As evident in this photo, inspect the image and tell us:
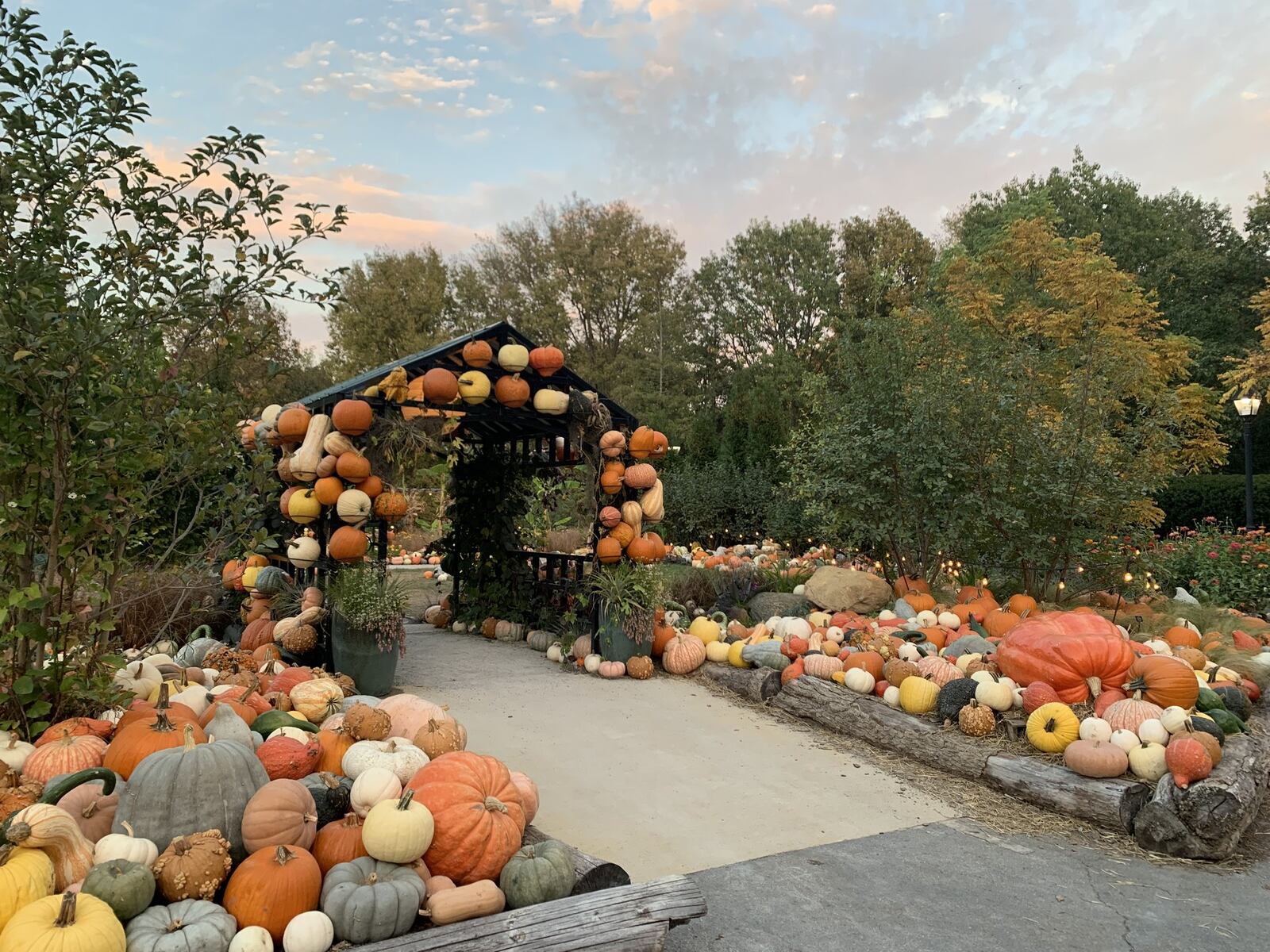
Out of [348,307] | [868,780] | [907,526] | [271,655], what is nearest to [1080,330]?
[907,526]

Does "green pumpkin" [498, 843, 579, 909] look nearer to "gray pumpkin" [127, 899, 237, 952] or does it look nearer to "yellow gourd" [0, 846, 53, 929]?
"gray pumpkin" [127, 899, 237, 952]

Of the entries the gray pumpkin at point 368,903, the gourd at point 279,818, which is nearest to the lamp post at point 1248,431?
the gray pumpkin at point 368,903

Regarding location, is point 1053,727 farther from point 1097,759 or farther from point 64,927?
point 64,927

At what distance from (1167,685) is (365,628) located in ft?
16.2

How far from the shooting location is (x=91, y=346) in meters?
2.75

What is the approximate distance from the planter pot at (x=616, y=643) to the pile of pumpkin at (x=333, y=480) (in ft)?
6.23

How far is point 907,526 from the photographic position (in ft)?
25.7

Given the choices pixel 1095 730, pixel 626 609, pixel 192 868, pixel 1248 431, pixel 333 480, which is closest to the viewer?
pixel 192 868

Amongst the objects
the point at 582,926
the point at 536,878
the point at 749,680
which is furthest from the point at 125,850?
the point at 749,680

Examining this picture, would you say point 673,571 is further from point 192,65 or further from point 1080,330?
point 1080,330

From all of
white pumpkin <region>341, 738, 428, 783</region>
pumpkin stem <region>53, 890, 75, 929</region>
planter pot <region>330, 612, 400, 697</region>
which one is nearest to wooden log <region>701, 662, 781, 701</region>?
planter pot <region>330, 612, 400, 697</region>

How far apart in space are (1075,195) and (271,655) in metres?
30.2

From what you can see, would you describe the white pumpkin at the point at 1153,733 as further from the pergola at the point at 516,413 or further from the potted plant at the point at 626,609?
the pergola at the point at 516,413

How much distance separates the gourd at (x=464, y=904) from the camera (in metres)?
2.45
